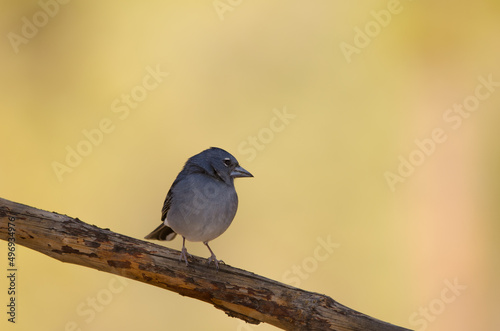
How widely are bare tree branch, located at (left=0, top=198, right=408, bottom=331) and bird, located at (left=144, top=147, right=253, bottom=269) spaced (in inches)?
9.7

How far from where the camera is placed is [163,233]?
5355mm

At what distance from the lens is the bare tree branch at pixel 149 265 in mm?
4160

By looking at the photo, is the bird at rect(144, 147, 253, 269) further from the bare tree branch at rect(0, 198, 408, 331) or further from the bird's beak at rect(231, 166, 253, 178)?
the bare tree branch at rect(0, 198, 408, 331)

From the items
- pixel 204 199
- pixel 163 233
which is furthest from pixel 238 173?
pixel 163 233

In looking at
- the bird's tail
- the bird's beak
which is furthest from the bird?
the bird's tail

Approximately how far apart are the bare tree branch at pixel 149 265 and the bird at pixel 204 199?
9.7 inches

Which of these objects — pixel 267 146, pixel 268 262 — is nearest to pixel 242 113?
pixel 267 146

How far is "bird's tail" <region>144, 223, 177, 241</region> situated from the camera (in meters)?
5.30

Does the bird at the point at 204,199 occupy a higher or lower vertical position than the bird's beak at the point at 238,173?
lower

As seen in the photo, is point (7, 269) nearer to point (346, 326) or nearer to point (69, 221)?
point (69, 221)

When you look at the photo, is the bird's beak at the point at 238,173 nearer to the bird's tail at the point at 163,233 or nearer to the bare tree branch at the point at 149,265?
the bird's tail at the point at 163,233

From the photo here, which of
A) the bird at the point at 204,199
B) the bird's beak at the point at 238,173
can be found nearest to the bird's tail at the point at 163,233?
the bird at the point at 204,199

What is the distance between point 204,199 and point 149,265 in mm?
784

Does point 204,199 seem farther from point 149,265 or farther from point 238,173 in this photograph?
point 149,265
